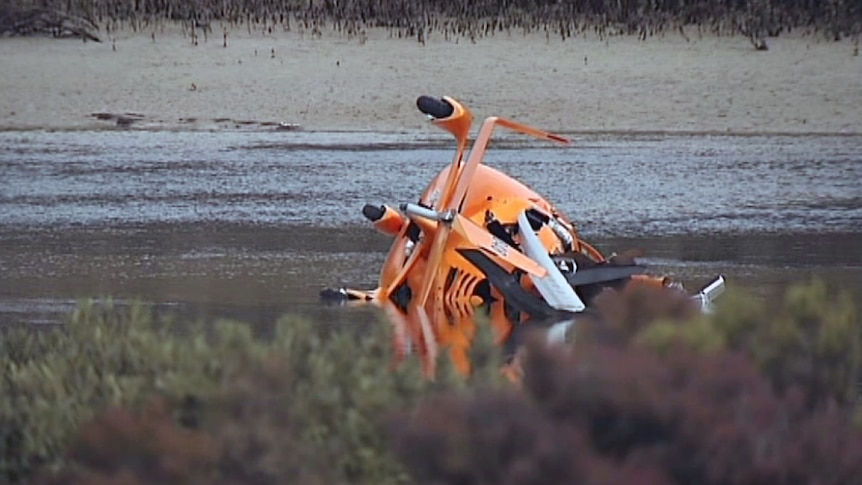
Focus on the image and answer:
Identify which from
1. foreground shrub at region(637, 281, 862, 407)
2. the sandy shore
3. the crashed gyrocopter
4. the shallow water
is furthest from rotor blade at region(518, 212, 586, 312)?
the sandy shore

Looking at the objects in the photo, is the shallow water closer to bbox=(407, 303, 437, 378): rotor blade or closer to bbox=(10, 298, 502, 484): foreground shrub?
bbox=(407, 303, 437, 378): rotor blade

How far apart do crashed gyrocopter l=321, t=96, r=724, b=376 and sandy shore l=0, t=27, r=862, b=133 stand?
35.4ft

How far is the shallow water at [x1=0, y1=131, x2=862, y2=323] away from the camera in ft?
40.7

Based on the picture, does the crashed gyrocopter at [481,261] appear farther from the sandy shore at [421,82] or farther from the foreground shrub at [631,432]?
the sandy shore at [421,82]

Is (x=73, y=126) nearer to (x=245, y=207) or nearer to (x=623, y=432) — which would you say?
(x=245, y=207)

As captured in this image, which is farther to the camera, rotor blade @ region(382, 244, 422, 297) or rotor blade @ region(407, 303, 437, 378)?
rotor blade @ region(382, 244, 422, 297)

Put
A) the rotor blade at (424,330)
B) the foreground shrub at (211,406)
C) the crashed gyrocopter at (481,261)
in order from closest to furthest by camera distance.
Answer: the foreground shrub at (211,406) < the rotor blade at (424,330) < the crashed gyrocopter at (481,261)

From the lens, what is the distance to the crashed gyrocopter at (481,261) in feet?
33.0

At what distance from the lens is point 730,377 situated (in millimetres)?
4281

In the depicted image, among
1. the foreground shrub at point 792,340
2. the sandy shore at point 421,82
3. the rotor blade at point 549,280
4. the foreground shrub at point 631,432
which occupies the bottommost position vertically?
the sandy shore at point 421,82

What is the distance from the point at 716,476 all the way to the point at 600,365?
1.28 ft

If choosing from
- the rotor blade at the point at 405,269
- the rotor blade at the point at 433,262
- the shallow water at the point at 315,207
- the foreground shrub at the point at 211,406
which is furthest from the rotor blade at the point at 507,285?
the foreground shrub at the point at 211,406

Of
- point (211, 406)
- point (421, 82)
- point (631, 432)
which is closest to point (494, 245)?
point (211, 406)

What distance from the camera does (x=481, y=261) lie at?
33.5 ft
